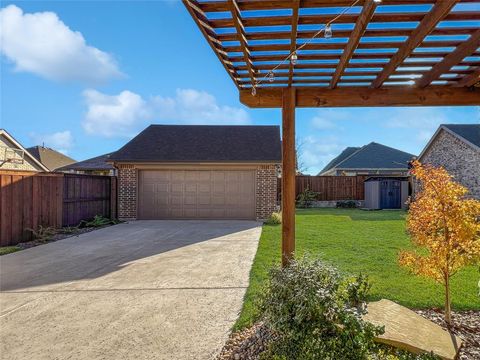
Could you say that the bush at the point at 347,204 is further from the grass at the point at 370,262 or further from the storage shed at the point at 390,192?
the grass at the point at 370,262

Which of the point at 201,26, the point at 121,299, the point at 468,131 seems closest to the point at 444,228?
the point at 201,26

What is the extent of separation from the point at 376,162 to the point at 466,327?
23.2 meters

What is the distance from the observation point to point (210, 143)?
14.0 meters

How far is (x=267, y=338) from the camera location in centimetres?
286

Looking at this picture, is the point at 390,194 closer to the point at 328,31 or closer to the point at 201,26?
the point at 328,31

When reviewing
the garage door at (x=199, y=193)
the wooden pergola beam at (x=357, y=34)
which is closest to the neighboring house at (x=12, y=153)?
the garage door at (x=199, y=193)

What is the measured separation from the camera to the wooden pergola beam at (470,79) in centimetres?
358

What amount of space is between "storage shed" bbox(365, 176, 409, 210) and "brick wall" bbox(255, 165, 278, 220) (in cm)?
796

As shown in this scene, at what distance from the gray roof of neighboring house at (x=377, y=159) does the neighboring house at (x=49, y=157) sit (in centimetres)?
2328

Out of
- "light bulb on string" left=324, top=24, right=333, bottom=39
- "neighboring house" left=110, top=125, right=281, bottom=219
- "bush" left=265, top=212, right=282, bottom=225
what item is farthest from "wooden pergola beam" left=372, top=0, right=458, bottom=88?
"neighboring house" left=110, top=125, right=281, bottom=219

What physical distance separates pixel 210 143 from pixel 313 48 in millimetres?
11054

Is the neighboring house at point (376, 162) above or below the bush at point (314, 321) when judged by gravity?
above

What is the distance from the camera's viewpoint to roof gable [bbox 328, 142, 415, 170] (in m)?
24.2

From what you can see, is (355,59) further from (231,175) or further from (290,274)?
(231,175)
